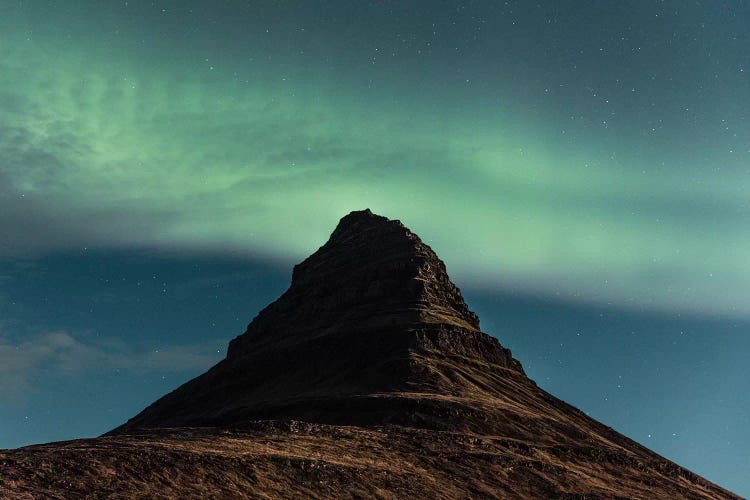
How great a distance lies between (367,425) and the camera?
3553 inches

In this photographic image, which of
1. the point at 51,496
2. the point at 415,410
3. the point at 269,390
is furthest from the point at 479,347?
the point at 51,496

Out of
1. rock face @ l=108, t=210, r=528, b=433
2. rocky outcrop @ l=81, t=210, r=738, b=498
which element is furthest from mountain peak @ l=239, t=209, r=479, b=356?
rocky outcrop @ l=81, t=210, r=738, b=498

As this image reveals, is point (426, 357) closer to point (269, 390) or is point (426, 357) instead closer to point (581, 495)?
point (269, 390)

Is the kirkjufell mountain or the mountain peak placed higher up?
the mountain peak

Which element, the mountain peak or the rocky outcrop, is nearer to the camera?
the rocky outcrop

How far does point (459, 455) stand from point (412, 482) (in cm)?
1353

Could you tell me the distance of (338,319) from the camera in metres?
166

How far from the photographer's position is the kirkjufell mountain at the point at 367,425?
48.6 m

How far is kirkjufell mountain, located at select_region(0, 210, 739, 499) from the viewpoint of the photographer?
1913 inches

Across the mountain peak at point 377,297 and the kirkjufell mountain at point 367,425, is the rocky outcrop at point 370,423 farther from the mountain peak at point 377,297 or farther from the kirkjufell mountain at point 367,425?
the mountain peak at point 377,297

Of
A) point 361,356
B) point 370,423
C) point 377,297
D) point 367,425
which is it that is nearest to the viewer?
point 367,425

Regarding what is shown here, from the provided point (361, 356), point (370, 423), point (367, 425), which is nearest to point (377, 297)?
point (361, 356)

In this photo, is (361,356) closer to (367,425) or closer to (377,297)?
(377,297)

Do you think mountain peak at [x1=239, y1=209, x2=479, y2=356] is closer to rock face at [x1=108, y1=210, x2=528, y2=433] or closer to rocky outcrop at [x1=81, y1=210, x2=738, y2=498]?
rock face at [x1=108, y1=210, x2=528, y2=433]
